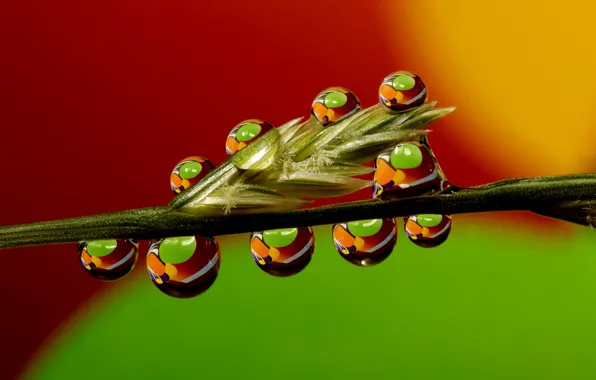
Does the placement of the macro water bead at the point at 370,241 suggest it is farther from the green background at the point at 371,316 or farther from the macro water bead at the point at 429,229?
the green background at the point at 371,316

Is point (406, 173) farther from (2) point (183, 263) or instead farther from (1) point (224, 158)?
(1) point (224, 158)

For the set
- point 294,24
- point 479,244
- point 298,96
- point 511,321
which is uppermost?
point 294,24

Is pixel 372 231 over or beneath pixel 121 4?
beneath

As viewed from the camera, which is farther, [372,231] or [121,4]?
[121,4]

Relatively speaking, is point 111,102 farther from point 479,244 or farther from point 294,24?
point 479,244

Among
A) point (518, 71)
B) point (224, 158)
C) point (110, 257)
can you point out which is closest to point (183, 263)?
point (110, 257)

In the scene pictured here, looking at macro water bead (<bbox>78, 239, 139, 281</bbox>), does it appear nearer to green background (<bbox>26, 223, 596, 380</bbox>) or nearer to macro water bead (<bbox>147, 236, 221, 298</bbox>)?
macro water bead (<bbox>147, 236, 221, 298</bbox>)

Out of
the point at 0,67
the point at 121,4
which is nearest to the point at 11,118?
the point at 0,67
